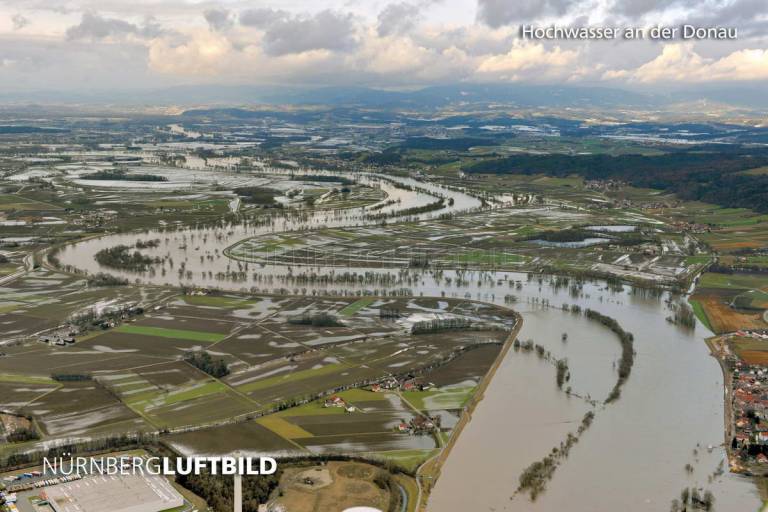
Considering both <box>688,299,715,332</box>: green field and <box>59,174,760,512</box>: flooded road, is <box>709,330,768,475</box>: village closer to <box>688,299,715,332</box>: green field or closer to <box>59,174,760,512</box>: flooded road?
<box>59,174,760,512</box>: flooded road

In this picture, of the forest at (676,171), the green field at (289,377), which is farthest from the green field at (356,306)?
the forest at (676,171)

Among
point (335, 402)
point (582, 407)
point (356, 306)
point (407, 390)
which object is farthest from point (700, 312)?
point (335, 402)

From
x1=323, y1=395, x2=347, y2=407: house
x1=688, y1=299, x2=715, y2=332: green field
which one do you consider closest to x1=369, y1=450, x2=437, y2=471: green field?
x1=323, y1=395, x2=347, y2=407: house

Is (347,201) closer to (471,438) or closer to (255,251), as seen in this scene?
(255,251)

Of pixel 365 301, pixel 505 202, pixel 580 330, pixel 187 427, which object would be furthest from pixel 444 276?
pixel 505 202

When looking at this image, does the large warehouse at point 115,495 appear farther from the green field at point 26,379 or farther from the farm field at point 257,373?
the green field at point 26,379

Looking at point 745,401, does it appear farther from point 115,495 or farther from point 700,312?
point 115,495
